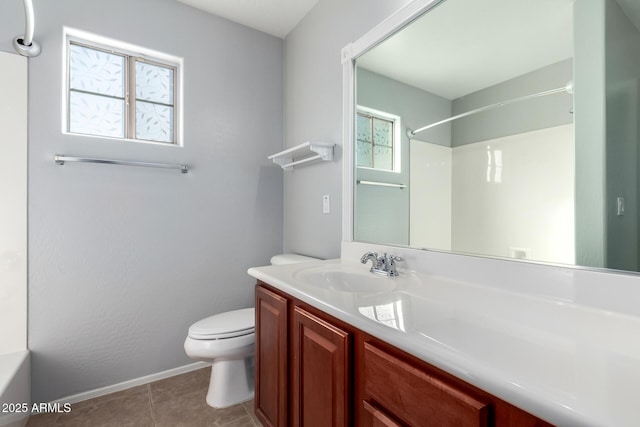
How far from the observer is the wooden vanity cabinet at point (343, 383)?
0.55 metres

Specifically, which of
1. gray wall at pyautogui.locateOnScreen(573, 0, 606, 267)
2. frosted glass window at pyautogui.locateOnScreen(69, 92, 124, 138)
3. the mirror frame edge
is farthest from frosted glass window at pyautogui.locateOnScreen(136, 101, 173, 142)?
gray wall at pyautogui.locateOnScreen(573, 0, 606, 267)

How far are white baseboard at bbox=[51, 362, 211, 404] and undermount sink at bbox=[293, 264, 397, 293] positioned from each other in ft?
4.44

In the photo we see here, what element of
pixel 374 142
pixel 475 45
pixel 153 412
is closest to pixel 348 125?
pixel 374 142

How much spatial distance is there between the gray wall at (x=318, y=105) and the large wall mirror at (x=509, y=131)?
0.22 m

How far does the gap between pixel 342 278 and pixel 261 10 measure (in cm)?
196

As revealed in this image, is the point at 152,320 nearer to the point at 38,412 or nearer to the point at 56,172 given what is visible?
the point at 38,412

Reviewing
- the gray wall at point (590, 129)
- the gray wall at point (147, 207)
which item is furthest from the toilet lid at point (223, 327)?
the gray wall at point (590, 129)

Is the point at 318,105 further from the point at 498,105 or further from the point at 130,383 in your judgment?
the point at 130,383

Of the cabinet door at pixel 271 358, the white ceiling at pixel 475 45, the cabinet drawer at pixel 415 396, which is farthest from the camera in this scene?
the cabinet door at pixel 271 358

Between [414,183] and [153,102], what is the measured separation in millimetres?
1842

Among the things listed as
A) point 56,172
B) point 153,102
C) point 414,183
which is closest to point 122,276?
point 56,172

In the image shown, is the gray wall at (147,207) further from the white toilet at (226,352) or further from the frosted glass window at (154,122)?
the white toilet at (226,352)

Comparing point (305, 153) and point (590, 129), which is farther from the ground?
point (305, 153)

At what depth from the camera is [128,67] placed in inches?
76.3
